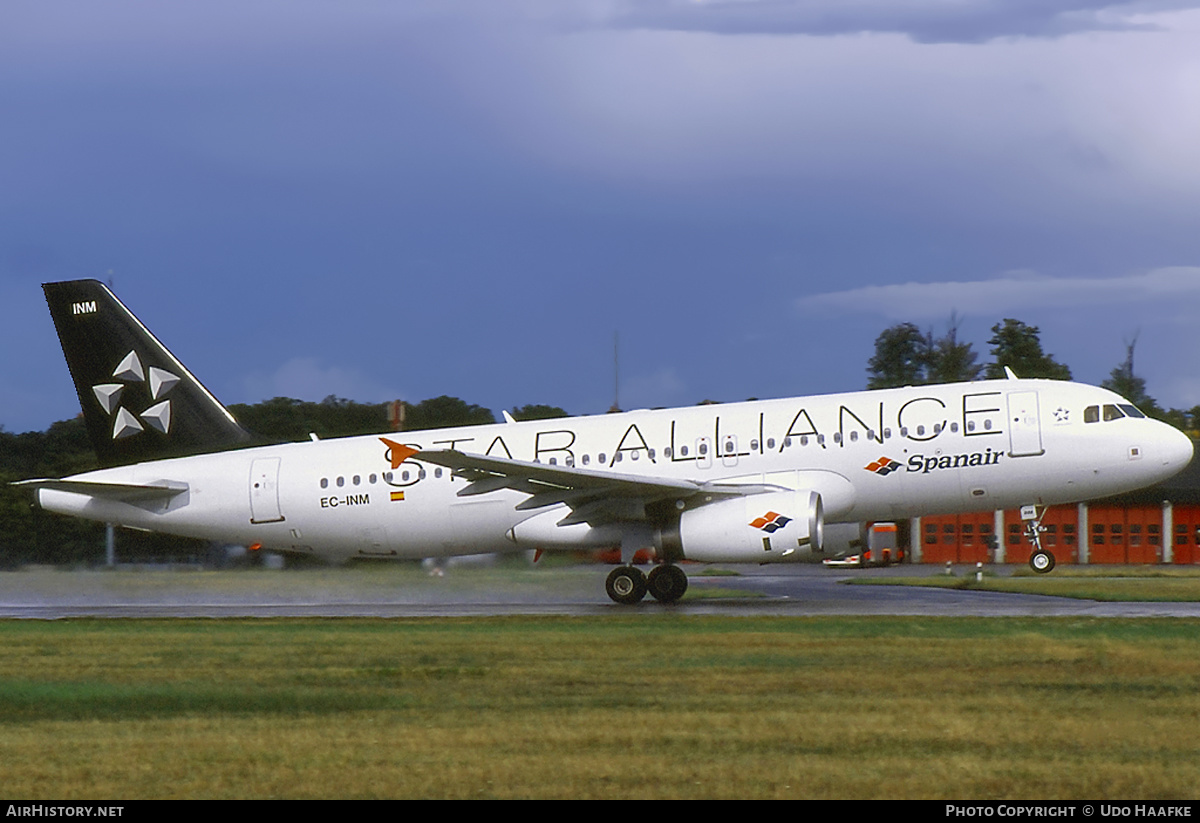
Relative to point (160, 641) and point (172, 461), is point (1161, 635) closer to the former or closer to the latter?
point (160, 641)

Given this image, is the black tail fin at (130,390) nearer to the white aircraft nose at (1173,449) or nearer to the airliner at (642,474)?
the airliner at (642,474)

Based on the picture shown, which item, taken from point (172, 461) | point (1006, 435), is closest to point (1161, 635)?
point (1006, 435)

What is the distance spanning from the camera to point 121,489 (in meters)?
27.7

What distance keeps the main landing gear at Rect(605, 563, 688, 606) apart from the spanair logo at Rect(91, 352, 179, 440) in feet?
32.9

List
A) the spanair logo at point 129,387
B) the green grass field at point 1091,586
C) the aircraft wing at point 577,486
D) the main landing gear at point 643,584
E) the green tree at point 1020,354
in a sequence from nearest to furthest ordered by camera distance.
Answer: the aircraft wing at point 577,486 → the main landing gear at point 643,584 → the green grass field at point 1091,586 → the spanair logo at point 129,387 → the green tree at point 1020,354

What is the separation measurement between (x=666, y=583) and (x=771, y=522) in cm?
312

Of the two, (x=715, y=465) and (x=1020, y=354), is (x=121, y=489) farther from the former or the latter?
(x=1020, y=354)

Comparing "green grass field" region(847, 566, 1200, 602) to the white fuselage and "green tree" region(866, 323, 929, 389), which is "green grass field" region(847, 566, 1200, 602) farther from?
"green tree" region(866, 323, 929, 389)

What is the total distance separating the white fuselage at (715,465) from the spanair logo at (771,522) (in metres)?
1.54

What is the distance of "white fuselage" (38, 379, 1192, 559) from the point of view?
25.2 metres

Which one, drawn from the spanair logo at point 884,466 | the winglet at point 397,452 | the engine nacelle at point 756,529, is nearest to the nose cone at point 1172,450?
the spanair logo at point 884,466

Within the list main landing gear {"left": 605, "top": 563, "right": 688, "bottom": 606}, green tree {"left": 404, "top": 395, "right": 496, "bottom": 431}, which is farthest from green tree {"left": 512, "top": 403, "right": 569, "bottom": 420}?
main landing gear {"left": 605, "top": 563, "right": 688, "bottom": 606}

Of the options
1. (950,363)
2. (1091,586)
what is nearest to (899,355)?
(950,363)

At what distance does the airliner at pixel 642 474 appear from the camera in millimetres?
24781
